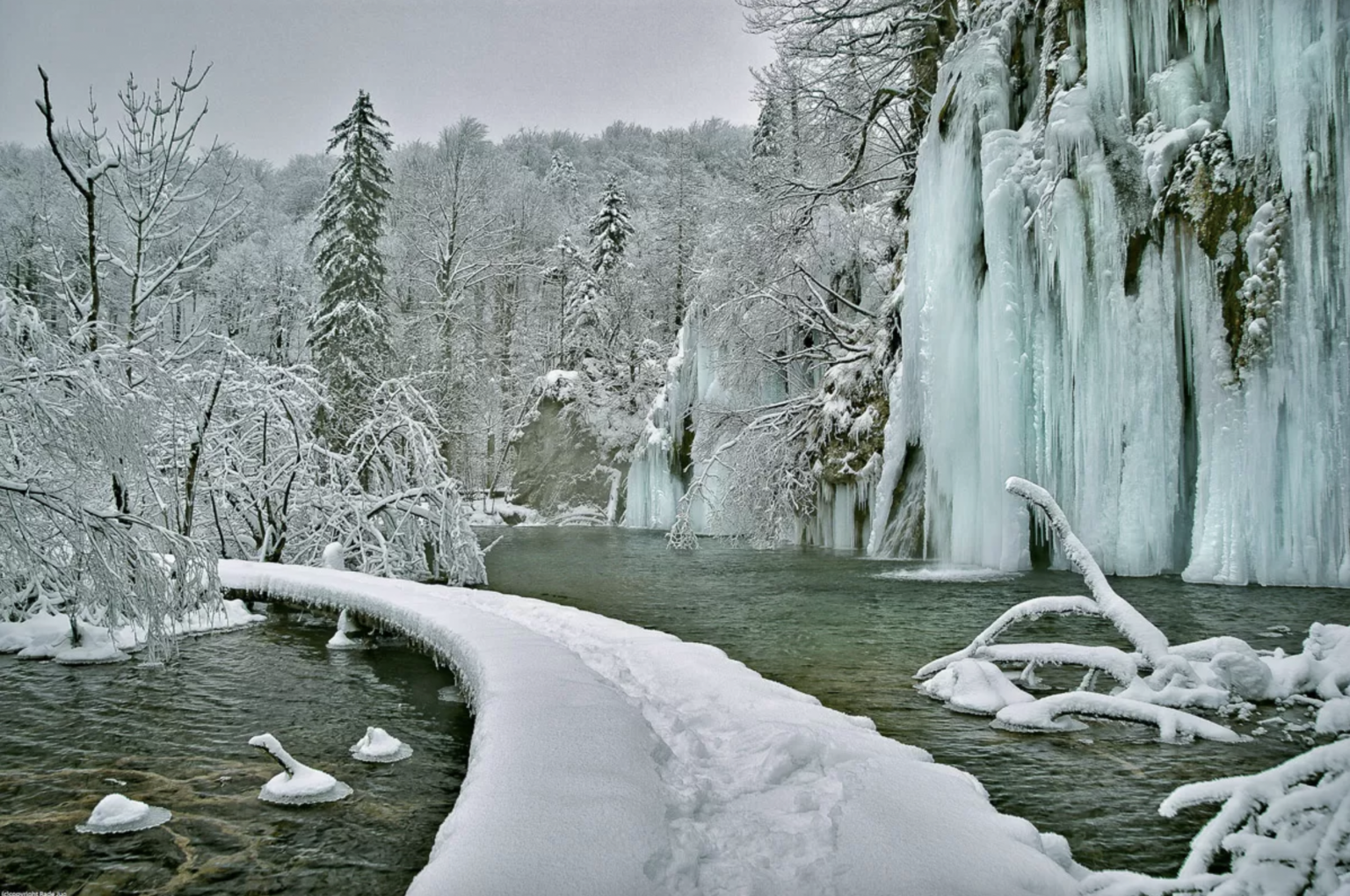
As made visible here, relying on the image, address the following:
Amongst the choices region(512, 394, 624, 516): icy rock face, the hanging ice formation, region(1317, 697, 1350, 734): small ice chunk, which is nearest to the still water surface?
region(1317, 697, 1350, 734): small ice chunk

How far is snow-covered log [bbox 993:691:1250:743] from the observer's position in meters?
4.23

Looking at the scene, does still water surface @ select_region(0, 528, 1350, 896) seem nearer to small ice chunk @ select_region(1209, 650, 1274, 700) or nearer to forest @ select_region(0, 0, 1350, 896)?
forest @ select_region(0, 0, 1350, 896)

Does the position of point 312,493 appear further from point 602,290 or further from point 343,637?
point 602,290

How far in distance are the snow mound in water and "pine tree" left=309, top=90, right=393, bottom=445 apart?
13.5m

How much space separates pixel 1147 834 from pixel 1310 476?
6.98 metres

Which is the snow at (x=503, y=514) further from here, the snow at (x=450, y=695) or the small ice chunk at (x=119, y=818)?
the small ice chunk at (x=119, y=818)

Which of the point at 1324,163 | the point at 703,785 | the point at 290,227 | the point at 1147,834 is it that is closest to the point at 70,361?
the point at 703,785

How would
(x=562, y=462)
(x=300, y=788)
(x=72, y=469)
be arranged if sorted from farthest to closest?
(x=562, y=462) < (x=72, y=469) < (x=300, y=788)

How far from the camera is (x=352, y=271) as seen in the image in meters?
21.8

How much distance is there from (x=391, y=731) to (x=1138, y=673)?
4.77 metres

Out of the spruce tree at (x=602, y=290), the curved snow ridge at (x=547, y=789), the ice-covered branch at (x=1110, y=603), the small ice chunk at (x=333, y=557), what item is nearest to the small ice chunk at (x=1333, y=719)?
the ice-covered branch at (x=1110, y=603)

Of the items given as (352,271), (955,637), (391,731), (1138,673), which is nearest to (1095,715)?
(1138,673)

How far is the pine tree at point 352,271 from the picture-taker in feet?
68.3

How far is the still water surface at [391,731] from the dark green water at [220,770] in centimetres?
1
